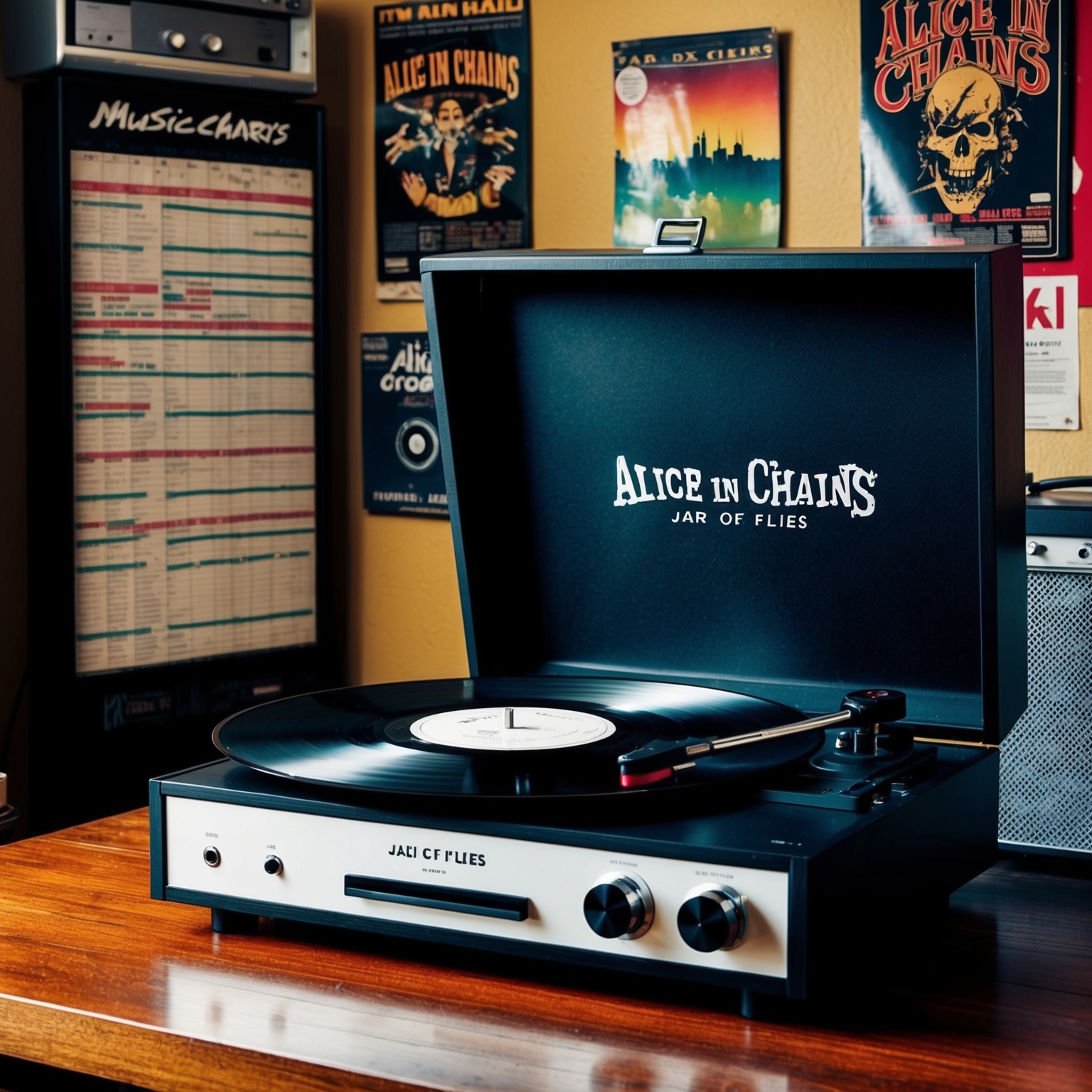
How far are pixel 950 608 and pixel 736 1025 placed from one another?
0.48 m

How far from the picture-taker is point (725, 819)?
1.02 metres

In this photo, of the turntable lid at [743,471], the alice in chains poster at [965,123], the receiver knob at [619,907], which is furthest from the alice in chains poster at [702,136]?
the receiver knob at [619,907]

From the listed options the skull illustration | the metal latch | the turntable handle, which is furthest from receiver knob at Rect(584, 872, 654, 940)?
the skull illustration

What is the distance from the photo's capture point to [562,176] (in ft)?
9.23

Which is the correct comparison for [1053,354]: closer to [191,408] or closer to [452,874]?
[191,408]

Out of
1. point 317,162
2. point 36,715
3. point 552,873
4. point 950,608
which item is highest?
point 317,162

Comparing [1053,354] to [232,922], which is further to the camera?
[1053,354]

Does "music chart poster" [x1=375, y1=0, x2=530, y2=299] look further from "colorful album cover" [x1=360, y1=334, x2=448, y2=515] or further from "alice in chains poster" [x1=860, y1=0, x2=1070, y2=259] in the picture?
"alice in chains poster" [x1=860, y1=0, x2=1070, y2=259]

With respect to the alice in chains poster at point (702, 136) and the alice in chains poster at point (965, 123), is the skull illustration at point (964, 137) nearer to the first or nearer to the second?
the alice in chains poster at point (965, 123)

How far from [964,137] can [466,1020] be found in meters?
1.87

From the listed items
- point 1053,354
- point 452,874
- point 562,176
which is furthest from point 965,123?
point 452,874

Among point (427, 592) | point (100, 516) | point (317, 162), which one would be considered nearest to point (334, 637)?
point (427, 592)

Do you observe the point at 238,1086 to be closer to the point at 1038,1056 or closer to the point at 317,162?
the point at 1038,1056

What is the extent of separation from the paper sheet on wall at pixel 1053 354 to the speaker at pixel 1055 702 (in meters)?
0.98
